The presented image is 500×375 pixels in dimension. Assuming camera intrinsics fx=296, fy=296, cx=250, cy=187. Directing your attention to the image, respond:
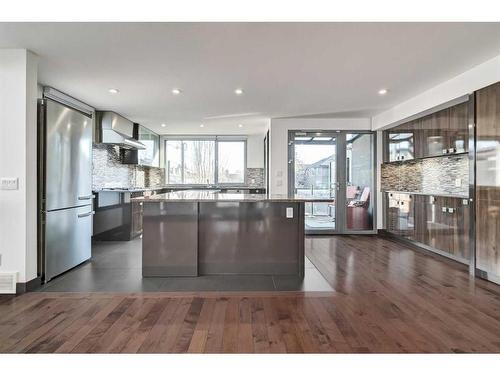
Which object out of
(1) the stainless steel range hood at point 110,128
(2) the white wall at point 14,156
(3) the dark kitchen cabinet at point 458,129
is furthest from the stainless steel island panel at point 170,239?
(3) the dark kitchen cabinet at point 458,129

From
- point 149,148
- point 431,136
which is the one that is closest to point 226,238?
point 431,136

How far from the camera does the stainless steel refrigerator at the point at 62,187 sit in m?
3.12

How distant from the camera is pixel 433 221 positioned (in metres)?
4.54

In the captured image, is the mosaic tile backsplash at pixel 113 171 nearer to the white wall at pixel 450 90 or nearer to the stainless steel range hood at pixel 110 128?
the stainless steel range hood at pixel 110 128

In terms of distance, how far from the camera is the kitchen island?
135 inches

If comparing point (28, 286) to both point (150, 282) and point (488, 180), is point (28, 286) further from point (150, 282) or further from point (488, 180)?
point (488, 180)

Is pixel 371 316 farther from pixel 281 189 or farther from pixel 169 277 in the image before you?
pixel 281 189

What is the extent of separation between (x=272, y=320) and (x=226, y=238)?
52.9 inches

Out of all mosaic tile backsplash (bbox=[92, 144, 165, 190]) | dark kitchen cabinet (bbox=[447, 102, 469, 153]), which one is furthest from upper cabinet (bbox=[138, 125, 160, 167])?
dark kitchen cabinet (bbox=[447, 102, 469, 153])

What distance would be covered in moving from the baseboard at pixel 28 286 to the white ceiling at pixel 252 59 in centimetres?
232

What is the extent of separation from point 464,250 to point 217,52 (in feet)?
13.0

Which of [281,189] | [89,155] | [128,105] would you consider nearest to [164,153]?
[128,105]

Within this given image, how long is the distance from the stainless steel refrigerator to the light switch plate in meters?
0.22

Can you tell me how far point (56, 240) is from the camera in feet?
10.9
